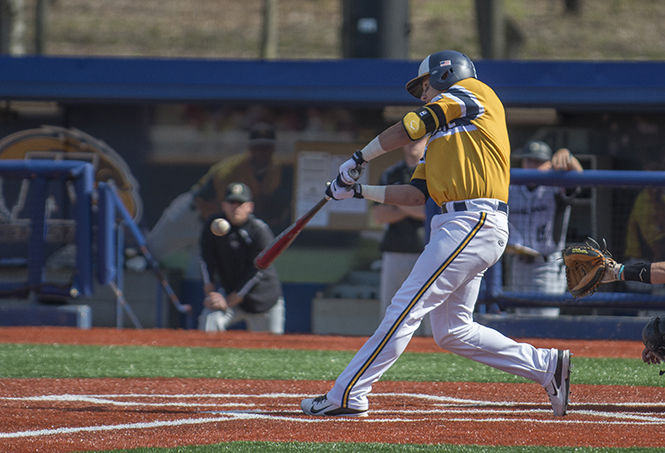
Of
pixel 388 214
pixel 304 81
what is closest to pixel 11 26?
pixel 304 81

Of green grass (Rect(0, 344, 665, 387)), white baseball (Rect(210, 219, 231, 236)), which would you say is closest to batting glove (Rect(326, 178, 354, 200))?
green grass (Rect(0, 344, 665, 387))

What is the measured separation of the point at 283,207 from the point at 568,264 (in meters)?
5.76

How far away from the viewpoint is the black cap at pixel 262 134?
400 inches

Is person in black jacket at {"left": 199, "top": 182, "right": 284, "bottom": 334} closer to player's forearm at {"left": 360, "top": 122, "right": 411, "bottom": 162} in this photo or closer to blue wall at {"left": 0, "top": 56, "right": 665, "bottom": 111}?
blue wall at {"left": 0, "top": 56, "right": 665, "bottom": 111}

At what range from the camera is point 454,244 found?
4363 millimetres

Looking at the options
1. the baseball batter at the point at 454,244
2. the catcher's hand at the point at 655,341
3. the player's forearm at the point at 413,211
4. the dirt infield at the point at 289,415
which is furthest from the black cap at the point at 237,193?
the catcher's hand at the point at 655,341

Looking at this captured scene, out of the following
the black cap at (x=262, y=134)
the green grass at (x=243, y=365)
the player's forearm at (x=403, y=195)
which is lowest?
the green grass at (x=243, y=365)

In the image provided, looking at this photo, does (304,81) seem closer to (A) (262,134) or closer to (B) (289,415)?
(A) (262,134)

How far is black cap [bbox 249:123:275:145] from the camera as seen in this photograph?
10148 millimetres

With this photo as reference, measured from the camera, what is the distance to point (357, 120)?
10023 mm

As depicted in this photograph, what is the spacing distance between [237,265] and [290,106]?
2.27 m

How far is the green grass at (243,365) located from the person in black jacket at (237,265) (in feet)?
2.53

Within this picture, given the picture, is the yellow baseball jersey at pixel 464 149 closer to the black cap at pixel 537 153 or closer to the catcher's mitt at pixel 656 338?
the catcher's mitt at pixel 656 338

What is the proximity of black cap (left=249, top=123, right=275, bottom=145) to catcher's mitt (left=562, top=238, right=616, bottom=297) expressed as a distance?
19.1 ft
